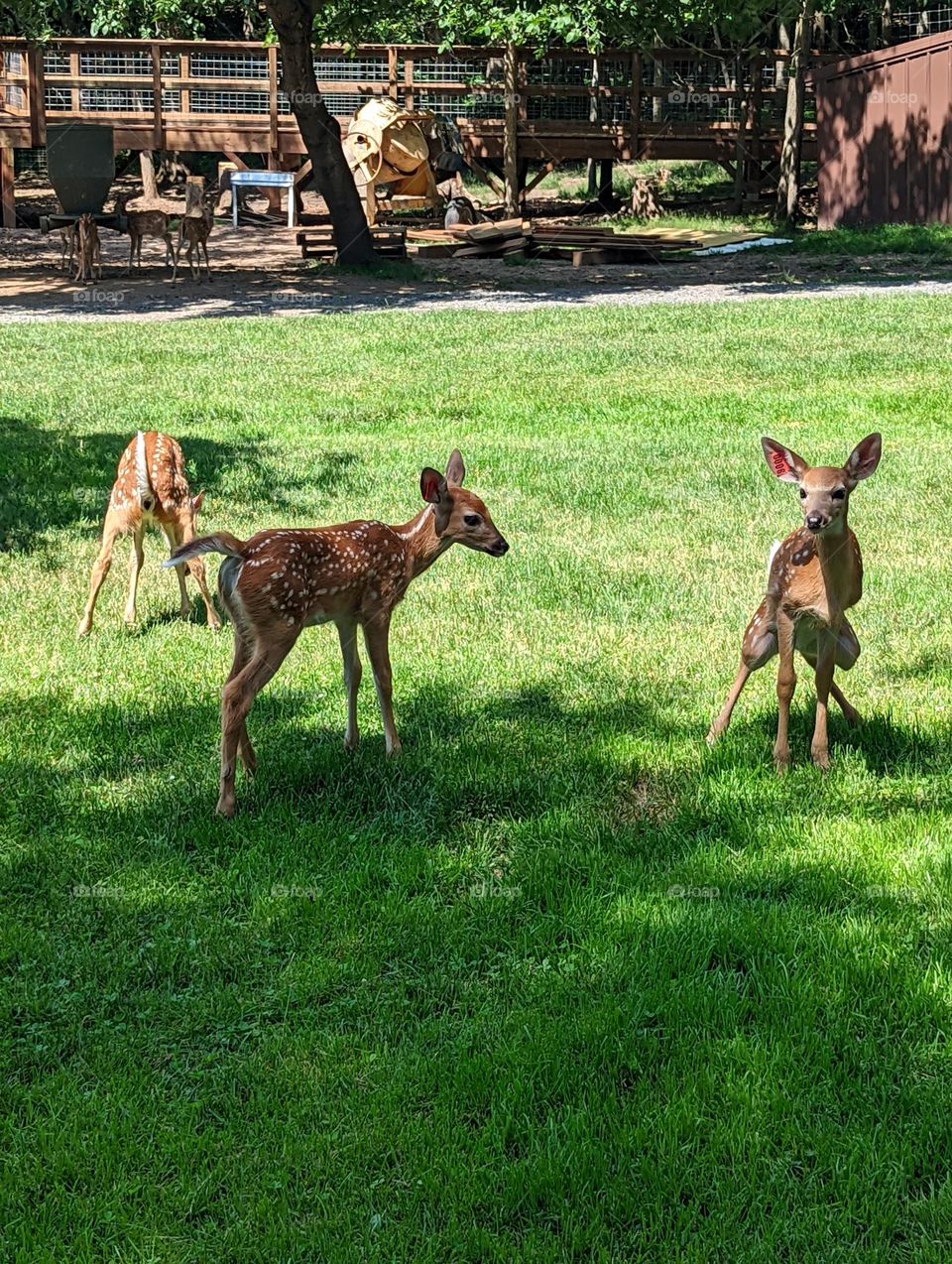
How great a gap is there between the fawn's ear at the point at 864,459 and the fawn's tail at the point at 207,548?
236 cm

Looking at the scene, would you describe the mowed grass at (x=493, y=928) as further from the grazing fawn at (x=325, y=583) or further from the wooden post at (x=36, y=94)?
the wooden post at (x=36, y=94)

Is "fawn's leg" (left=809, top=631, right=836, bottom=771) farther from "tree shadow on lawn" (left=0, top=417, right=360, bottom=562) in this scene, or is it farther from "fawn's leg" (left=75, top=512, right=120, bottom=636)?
"tree shadow on lawn" (left=0, top=417, right=360, bottom=562)

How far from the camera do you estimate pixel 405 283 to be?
81.2 ft

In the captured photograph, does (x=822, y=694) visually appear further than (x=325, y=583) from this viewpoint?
Yes

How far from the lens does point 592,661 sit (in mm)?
7977

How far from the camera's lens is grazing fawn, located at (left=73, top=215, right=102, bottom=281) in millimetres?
24250

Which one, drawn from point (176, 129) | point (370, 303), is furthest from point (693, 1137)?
point (176, 129)

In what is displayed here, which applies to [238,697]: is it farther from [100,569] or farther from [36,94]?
[36,94]

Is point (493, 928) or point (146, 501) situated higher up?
point (146, 501)

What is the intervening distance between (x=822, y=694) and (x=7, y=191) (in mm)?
28438

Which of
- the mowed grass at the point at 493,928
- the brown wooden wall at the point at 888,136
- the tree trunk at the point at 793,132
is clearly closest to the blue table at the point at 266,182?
the tree trunk at the point at 793,132

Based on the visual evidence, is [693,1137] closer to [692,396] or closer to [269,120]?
[692,396]

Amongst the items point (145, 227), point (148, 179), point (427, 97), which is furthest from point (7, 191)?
point (427, 97)

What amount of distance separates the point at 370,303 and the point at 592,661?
50.5ft
